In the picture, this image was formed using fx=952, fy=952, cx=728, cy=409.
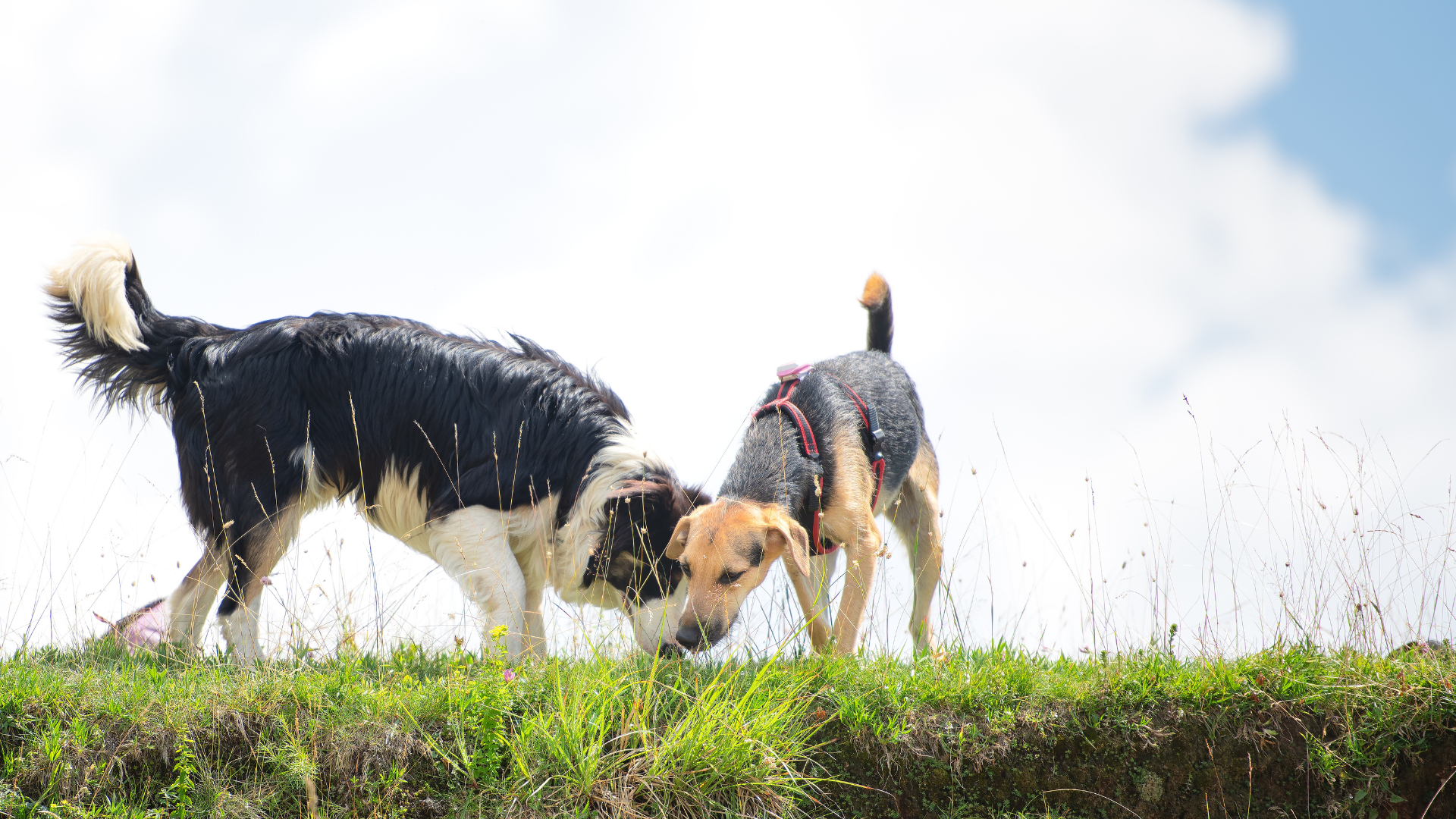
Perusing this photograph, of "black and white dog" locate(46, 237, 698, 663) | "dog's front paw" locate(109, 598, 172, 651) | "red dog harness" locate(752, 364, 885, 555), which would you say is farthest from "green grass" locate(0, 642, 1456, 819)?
"red dog harness" locate(752, 364, 885, 555)

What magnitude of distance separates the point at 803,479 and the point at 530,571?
1.71 metres

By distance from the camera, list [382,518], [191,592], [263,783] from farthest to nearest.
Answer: [382,518], [191,592], [263,783]

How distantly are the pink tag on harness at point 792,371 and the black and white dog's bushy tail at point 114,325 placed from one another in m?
3.41

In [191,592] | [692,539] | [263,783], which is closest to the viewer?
[263,783]

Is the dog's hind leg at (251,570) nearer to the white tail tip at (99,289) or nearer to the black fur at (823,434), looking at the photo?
the white tail tip at (99,289)

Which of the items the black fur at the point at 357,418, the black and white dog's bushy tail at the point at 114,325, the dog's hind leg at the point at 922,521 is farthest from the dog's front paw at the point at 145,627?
the dog's hind leg at the point at 922,521

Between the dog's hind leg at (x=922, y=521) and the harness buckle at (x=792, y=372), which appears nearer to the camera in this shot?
the harness buckle at (x=792, y=372)

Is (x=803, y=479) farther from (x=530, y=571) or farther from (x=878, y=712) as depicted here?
(x=530, y=571)

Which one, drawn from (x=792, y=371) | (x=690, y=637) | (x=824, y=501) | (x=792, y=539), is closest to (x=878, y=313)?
(x=792, y=371)

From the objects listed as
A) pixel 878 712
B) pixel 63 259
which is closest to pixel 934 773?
pixel 878 712

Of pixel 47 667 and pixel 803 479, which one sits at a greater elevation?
pixel 803 479

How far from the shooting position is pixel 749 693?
149 inches

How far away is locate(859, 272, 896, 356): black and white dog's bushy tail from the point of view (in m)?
6.43

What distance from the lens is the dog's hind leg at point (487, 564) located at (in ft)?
16.4
